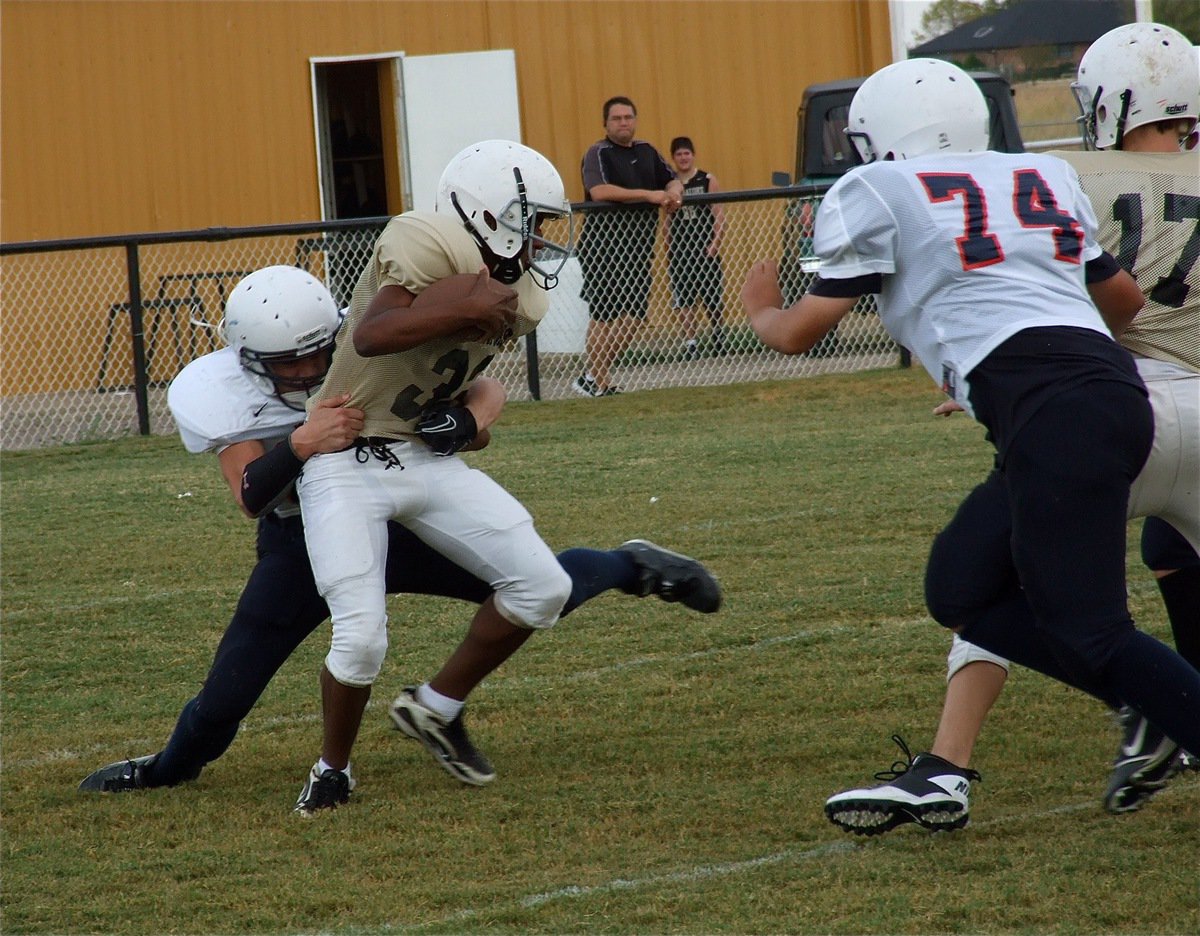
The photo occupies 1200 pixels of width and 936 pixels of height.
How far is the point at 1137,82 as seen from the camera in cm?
381

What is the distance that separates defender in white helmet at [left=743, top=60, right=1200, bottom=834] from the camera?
3.22 metres

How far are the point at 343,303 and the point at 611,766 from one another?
8.24m

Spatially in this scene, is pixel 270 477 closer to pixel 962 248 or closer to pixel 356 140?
pixel 962 248

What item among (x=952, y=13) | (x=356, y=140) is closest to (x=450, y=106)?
(x=356, y=140)

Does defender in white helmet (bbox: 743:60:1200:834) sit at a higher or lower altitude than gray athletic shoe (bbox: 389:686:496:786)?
higher

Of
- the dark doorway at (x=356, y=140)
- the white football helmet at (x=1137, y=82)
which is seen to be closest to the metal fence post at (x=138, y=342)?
the dark doorway at (x=356, y=140)

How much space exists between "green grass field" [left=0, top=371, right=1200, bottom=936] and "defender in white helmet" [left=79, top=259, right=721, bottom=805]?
0.16 metres

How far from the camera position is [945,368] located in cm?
345

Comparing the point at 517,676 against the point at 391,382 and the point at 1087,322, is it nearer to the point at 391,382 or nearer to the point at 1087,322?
the point at 391,382

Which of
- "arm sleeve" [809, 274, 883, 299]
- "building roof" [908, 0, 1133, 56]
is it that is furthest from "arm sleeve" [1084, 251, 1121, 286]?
"building roof" [908, 0, 1133, 56]

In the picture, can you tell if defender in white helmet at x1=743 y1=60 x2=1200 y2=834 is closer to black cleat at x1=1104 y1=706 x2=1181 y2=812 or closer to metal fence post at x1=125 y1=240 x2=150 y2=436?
black cleat at x1=1104 y1=706 x2=1181 y2=812

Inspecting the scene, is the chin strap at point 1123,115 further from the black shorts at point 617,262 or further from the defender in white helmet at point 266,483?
the black shorts at point 617,262

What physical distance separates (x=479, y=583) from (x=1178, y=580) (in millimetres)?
1708

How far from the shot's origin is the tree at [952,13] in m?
24.5
